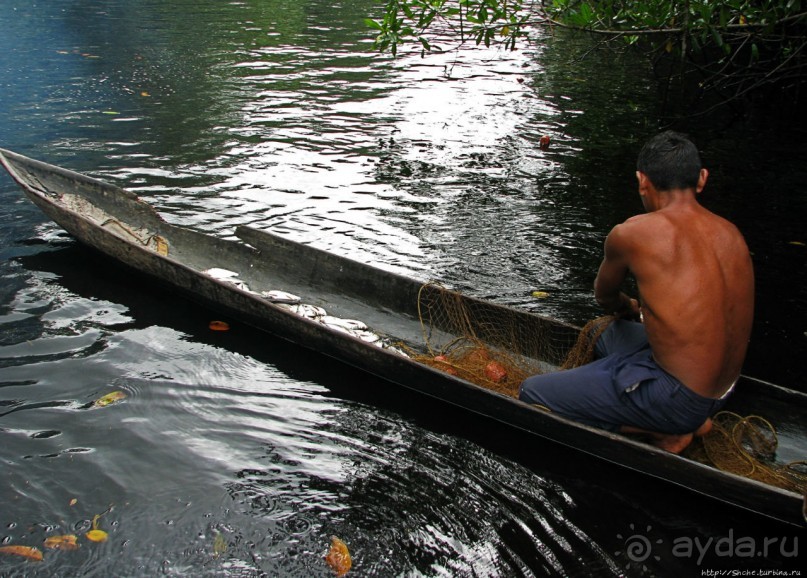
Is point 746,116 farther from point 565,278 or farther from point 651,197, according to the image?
point 651,197

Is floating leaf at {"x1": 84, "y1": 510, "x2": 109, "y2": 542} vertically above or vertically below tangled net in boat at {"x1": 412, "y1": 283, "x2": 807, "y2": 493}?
below

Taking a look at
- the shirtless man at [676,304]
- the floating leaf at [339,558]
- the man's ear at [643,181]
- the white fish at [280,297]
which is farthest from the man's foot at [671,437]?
the white fish at [280,297]

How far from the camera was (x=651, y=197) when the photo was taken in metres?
3.47

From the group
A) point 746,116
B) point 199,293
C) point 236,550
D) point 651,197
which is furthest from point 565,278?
point 746,116

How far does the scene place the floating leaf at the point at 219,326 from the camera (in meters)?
5.15

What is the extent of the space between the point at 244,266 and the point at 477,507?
3.06 metres

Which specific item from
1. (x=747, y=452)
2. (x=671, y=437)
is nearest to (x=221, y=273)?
(x=671, y=437)

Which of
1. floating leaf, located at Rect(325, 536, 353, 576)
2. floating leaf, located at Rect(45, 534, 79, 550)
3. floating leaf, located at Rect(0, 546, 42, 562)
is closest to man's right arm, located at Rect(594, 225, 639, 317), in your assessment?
floating leaf, located at Rect(325, 536, 353, 576)

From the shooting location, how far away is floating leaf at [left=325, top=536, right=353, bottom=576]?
10.5ft

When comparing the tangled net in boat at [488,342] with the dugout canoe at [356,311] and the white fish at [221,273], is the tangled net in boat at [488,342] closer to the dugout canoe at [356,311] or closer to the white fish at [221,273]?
the dugout canoe at [356,311]

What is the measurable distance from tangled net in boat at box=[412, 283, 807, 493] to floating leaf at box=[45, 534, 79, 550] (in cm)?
221

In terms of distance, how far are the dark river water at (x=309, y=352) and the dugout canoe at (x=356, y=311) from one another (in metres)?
0.23

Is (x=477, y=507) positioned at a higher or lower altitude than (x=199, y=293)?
lower

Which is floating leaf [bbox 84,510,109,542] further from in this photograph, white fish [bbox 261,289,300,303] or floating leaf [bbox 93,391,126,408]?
white fish [bbox 261,289,300,303]
